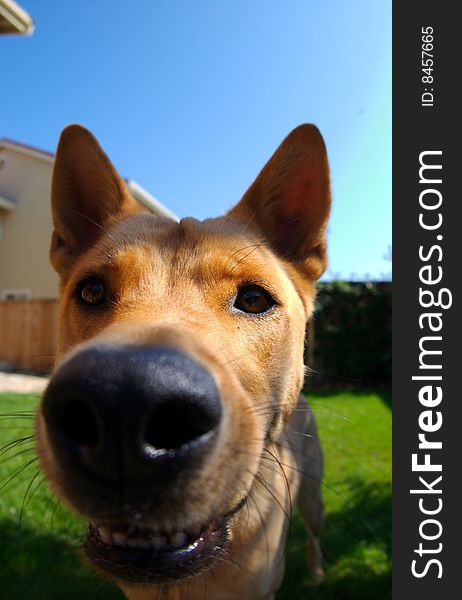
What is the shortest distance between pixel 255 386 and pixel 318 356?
570 inches

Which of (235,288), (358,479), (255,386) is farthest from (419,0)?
(358,479)

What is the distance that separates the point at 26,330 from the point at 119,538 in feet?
64.5

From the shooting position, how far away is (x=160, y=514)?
1.43 metres

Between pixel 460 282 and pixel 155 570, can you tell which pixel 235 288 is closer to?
pixel 155 570

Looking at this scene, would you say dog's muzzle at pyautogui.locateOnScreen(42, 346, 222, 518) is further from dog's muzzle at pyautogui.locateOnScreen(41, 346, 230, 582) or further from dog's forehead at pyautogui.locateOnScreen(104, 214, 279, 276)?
dog's forehead at pyautogui.locateOnScreen(104, 214, 279, 276)

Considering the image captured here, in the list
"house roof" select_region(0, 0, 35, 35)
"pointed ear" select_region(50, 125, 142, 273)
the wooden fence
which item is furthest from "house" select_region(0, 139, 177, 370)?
"pointed ear" select_region(50, 125, 142, 273)

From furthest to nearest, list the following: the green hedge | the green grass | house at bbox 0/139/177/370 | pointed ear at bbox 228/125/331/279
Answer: house at bbox 0/139/177/370 < the green hedge < the green grass < pointed ear at bbox 228/125/331/279

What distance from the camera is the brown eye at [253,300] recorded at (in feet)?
8.08

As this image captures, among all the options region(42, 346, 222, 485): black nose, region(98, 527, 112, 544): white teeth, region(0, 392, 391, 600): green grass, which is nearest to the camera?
region(42, 346, 222, 485): black nose

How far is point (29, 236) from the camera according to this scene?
76.7 ft

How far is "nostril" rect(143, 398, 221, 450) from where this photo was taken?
1.27 metres

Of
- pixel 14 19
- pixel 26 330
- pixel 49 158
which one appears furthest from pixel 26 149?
pixel 14 19

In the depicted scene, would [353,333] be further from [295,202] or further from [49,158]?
[49,158]

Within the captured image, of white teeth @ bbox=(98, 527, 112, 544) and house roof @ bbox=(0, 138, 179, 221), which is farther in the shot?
house roof @ bbox=(0, 138, 179, 221)
